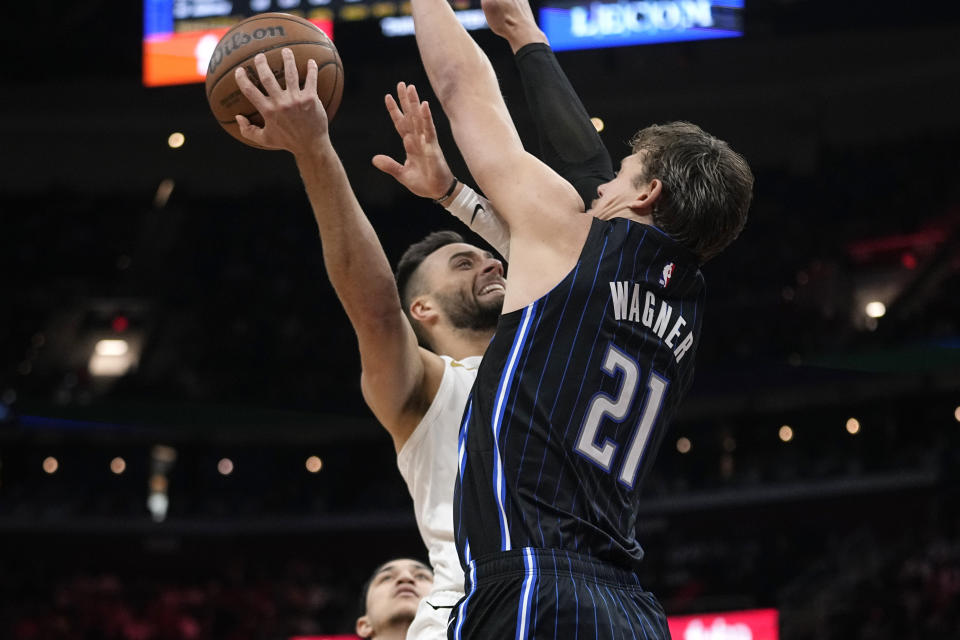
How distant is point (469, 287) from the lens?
134 inches

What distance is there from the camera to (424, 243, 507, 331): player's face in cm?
339

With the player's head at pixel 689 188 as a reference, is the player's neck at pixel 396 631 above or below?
below

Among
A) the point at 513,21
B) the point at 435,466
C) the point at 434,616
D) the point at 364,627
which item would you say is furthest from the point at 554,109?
the point at 364,627

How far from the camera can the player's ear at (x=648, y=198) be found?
2.46 m

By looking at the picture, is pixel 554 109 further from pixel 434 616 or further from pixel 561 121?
pixel 434 616

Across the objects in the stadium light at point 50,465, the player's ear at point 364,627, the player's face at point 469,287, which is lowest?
the stadium light at point 50,465

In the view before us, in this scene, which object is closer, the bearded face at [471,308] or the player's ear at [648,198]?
the player's ear at [648,198]

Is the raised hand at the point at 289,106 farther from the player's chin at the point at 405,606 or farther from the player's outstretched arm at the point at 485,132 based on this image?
the player's chin at the point at 405,606

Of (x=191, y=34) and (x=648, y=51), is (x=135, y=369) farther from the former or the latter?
(x=648, y=51)

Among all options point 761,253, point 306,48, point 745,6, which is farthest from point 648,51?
point 306,48

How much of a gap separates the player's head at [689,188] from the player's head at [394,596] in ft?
8.84

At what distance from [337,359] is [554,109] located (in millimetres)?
14025

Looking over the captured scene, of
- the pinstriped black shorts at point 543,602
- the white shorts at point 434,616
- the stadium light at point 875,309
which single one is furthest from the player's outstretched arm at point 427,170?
the stadium light at point 875,309

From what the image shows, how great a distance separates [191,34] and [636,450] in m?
8.64
